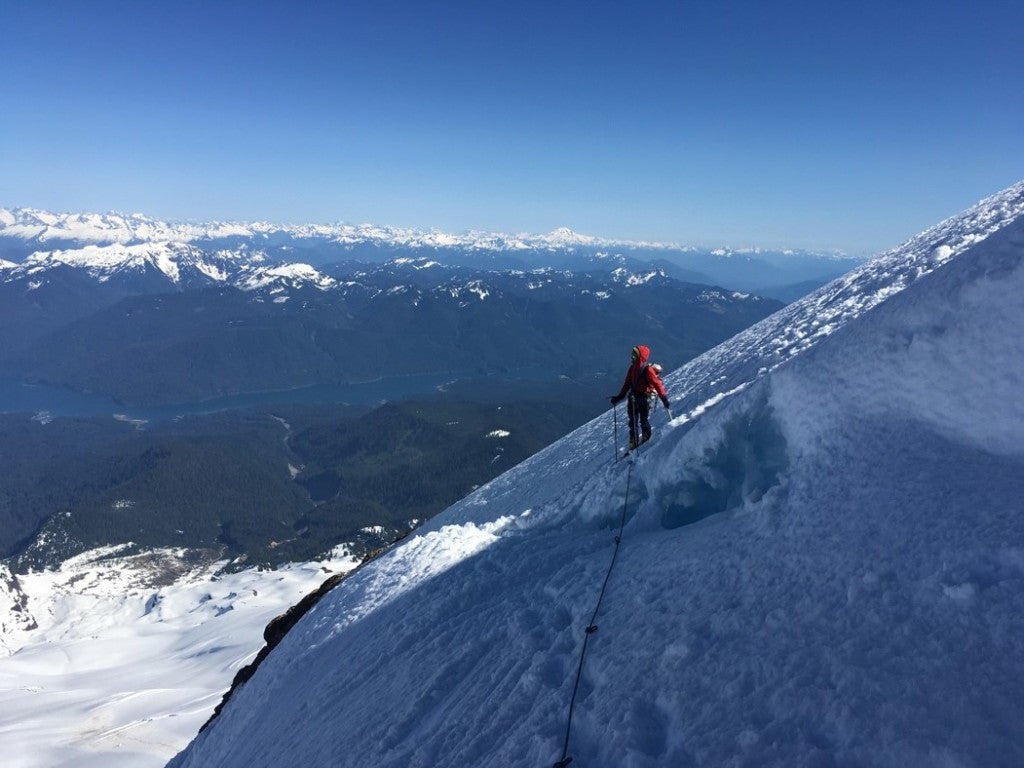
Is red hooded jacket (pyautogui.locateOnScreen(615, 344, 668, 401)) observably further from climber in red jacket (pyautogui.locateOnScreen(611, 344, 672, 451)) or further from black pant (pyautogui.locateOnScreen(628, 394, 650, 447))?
black pant (pyautogui.locateOnScreen(628, 394, 650, 447))

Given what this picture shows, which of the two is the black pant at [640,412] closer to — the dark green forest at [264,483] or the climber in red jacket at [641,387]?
the climber in red jacket at [641,387]

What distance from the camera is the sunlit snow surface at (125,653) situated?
121 feet

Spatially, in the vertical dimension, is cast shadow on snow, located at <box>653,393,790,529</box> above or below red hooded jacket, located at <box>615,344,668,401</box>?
below

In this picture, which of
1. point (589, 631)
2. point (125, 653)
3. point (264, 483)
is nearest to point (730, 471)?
point (589, 631)

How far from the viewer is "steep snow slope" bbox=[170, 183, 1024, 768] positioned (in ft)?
14.2

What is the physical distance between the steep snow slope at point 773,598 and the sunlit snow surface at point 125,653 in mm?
35033

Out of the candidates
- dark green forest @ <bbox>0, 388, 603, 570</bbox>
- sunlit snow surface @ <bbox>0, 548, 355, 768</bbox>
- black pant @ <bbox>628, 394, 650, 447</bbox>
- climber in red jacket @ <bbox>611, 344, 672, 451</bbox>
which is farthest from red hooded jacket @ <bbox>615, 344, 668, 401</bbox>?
dark green forest @ <bbox>0, 388, 603, 570</bbox>

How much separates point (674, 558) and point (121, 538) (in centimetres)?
15937

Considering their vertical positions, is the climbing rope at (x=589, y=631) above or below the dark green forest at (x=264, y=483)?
above

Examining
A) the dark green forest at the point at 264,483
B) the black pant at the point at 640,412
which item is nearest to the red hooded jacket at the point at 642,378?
the black pant at the point at 640,412

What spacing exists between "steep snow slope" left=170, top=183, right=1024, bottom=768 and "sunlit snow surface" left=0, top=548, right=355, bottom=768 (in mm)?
35033

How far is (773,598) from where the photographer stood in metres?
5.73

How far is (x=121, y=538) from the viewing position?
132 metres

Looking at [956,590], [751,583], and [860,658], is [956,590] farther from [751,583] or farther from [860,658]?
[751,583]
